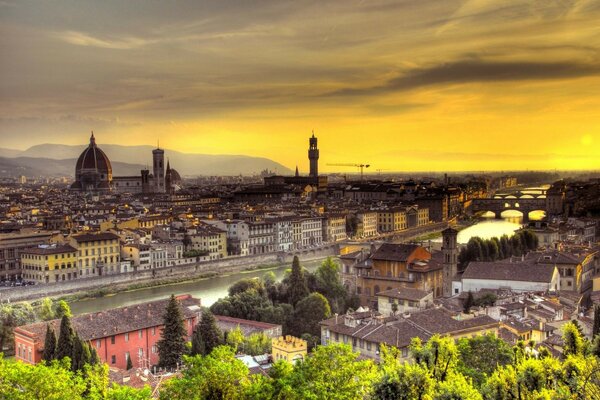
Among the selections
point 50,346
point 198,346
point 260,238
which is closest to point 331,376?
point 198,346

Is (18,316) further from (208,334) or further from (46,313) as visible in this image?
(208,334)

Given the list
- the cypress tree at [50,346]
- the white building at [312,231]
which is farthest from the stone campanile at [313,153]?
the cypress tree at [50,346]

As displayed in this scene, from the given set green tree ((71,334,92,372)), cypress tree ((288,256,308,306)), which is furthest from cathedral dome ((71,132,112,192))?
green tree ((71,334,92,372))

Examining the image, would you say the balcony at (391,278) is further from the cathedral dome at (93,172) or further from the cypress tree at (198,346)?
the cathedral dome at (93,172)

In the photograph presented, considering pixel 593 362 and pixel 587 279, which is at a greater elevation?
pixel 593 362

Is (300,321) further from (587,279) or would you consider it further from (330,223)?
(330,223)

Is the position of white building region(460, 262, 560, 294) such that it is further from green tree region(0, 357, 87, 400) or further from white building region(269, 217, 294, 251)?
white building region(269, 217, 294, 251)

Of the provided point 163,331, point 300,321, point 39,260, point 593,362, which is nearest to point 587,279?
point 300,321
